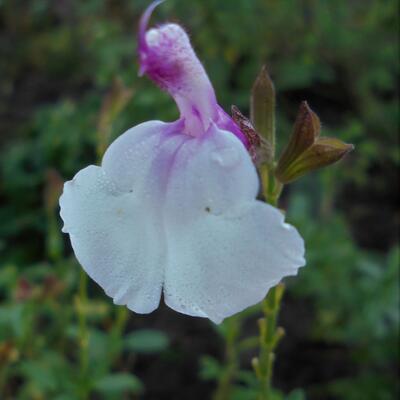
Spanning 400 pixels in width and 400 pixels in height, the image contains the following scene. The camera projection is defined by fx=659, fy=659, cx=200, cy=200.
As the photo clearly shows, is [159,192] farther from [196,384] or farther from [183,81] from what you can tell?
[196,384]

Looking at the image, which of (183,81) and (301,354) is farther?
(301,354)

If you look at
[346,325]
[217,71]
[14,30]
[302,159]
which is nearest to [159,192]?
[302,159]

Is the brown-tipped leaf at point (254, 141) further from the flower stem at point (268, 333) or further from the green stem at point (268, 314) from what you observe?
the flower stem at point (268, 333)

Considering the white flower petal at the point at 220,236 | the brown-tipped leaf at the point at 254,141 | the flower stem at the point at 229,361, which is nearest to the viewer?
the white flower petal at the point at 220,236

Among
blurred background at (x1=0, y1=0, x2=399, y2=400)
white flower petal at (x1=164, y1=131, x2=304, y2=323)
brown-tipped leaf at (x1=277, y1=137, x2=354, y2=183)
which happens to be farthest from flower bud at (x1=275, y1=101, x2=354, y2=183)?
blurred background at (x1=0, y1=0, x2=399, y2=400)

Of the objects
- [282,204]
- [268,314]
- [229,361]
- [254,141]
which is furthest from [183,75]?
[282,204]

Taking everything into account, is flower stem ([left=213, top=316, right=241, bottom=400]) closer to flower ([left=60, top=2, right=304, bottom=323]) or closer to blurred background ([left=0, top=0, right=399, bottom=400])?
blurred background ([left=0, top=0, right=399, bottom=400])

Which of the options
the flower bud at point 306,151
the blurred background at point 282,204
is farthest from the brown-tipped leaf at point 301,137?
the blurred background at point 282,204
